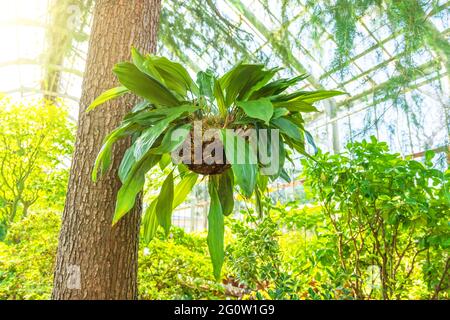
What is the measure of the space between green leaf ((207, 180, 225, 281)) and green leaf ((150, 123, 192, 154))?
0.26 metres

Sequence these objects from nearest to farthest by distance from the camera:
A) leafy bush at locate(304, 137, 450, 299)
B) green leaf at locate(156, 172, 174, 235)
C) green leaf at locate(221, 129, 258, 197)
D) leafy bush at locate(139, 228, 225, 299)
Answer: green leaf at locate(221, 129, 258, 197) → green leaf at locate(156, 172, 174, 235) → leafy bush at locate(304, 137, 450, 299) → leafy bush at locate(139, 228, 225, 299)

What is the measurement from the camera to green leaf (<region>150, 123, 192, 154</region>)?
0.94 metres

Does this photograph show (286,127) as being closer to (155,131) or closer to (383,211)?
(155,131)

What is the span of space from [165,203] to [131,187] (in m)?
0.19

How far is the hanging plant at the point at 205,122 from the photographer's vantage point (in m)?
0.95

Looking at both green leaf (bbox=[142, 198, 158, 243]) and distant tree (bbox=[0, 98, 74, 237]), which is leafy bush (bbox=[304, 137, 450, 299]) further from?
distant tree (bbox=[0, 98, 74, 237])

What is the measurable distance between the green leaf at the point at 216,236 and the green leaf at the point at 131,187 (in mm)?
243

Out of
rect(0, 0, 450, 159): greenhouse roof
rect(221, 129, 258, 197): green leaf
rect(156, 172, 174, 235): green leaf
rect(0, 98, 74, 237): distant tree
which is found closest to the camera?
rect(221, 129, 258, 197): green leaf

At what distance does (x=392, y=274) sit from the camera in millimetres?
1716

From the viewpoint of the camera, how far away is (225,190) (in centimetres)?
119

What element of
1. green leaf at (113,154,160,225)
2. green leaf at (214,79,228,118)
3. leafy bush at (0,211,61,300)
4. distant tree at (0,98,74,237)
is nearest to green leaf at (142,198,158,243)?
green leaf at (113,154,160,225)

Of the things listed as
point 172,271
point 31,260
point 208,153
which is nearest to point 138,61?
point 208,153

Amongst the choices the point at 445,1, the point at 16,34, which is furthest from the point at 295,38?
the point at 16,34
